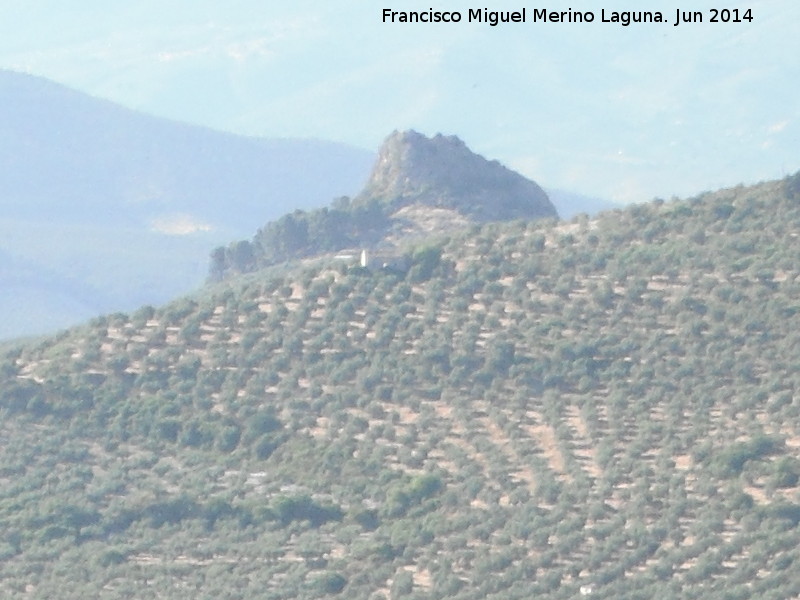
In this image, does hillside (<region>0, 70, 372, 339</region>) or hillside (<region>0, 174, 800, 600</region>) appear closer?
hillside (<region>0, 174, 800, 600</region>)

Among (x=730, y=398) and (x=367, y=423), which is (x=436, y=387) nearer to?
(x=367, y=423)

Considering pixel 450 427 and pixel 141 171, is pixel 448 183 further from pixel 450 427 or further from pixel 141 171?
pixel 141 171

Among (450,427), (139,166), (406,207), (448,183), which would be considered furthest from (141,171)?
(450,427)

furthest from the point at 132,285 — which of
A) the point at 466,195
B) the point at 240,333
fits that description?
the point at 240,333

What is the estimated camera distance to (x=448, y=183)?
2215 inches

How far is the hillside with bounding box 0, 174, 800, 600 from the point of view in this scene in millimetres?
29172

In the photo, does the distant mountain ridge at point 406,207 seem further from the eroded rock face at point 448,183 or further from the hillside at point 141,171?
the hillside at point 141,171

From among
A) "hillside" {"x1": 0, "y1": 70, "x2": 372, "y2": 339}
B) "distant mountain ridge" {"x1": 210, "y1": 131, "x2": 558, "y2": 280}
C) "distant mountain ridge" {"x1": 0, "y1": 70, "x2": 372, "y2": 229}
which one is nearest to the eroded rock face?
"distant mountain ridge" {"x1": 210, "y1": 131, "x2": 558, "y2": 280}

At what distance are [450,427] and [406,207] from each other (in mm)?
21789

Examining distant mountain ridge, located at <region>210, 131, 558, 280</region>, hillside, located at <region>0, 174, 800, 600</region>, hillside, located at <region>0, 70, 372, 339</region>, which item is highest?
hillside, located at <region>0, 70, 372, 339</region>

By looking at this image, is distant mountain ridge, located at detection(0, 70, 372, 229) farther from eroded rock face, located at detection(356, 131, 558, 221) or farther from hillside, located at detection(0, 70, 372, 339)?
eroded rock face, located at detection(356, 131, 558, 221)

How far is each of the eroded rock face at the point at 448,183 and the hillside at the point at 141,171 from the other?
7921cm

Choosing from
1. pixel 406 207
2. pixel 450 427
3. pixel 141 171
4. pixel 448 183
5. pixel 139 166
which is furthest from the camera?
pixel 139 166

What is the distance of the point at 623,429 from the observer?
3319 cm
